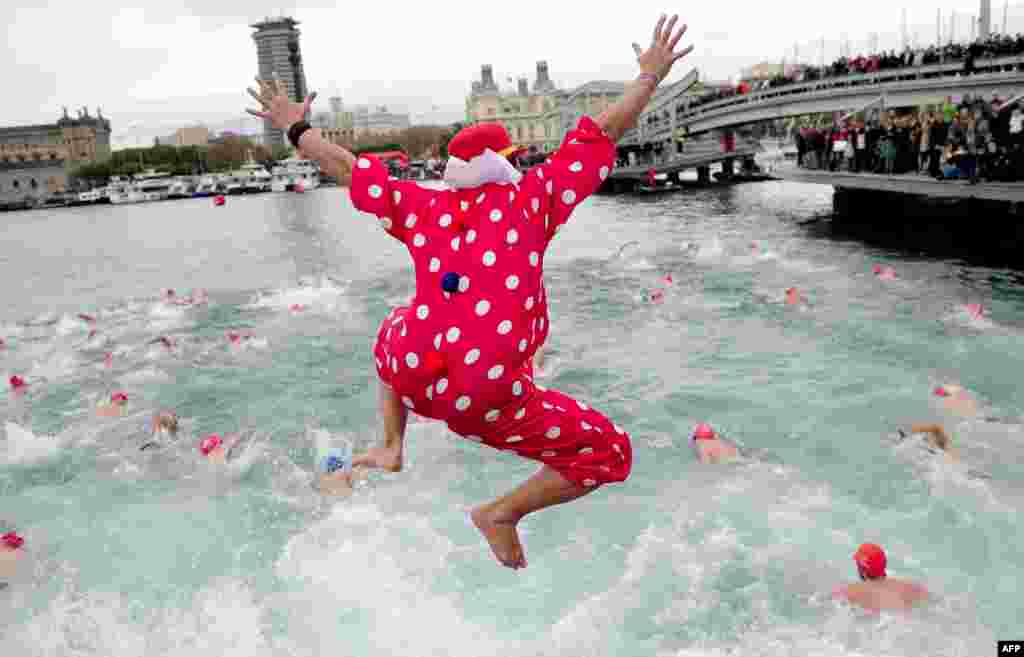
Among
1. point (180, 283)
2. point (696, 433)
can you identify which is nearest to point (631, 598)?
point (696, 433)

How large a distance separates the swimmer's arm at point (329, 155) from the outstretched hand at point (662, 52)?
46.4 inches

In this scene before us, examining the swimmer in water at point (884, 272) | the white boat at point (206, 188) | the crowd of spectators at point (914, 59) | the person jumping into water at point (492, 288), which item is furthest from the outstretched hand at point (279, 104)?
the white boat at point (206, 188)

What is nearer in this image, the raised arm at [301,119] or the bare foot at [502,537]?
the raised arm at [301,119]

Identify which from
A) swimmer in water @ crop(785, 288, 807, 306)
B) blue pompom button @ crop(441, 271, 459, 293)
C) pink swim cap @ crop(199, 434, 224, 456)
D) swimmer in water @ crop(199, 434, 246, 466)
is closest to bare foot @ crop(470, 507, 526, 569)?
blue pompom button @ crop(441, 271, 459, 293)

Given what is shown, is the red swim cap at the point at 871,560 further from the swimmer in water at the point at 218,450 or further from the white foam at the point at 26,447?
the white foam at the point at 26,447

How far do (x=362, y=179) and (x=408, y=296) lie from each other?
20697 mm

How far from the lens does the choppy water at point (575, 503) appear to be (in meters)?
6.85

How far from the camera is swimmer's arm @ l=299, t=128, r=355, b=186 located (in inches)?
116

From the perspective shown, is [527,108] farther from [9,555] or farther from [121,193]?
[9,555]

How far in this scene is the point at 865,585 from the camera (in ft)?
22.0

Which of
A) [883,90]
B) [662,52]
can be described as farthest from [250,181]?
[662,52]

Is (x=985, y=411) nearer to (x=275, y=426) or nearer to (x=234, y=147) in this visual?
(x=275, y=426)

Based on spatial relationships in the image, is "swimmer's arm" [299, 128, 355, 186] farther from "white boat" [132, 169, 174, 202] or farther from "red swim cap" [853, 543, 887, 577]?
"white boat" [132, 169, 174, 202]

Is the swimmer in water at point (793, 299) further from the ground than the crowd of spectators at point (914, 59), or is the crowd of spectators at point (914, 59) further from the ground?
the crowd of spectators at point (914, 59)
